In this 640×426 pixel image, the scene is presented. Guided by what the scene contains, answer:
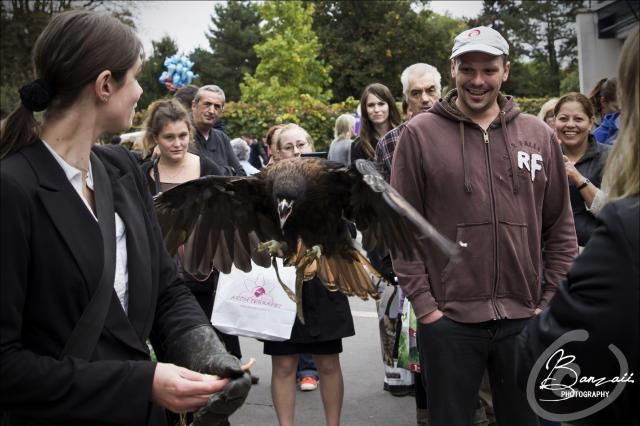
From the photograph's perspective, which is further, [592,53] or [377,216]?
[592,53]

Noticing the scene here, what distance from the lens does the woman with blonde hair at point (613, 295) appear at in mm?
1666

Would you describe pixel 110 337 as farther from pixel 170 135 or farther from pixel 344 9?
pixel 344 9

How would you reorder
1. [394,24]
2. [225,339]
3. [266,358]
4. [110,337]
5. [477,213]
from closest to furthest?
1. [110,337]
2. [477,213]
3. [225,339]
4. [266,358]
5. [394,24]

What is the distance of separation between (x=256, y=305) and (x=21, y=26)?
3573cm

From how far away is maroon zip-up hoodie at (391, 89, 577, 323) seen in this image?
331 centimetres

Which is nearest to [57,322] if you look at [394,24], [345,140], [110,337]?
[110,337]

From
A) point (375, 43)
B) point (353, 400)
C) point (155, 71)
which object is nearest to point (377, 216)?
point (353, 400)

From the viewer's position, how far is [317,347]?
4.73 metres

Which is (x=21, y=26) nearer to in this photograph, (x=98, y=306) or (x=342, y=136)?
(x=342, y=136)

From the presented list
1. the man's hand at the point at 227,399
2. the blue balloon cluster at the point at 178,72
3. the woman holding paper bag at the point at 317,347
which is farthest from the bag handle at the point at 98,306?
the blue balloon cluster at the point at 178,72

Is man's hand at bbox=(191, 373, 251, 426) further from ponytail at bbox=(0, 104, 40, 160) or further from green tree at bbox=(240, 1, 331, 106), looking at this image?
green tree at bbox=(240, 1, 331, 106)

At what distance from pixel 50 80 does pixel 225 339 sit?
10.9 feet

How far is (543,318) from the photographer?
6.27ft

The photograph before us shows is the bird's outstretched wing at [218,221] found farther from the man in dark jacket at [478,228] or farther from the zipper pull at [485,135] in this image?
the zipper pull at [485,135]
